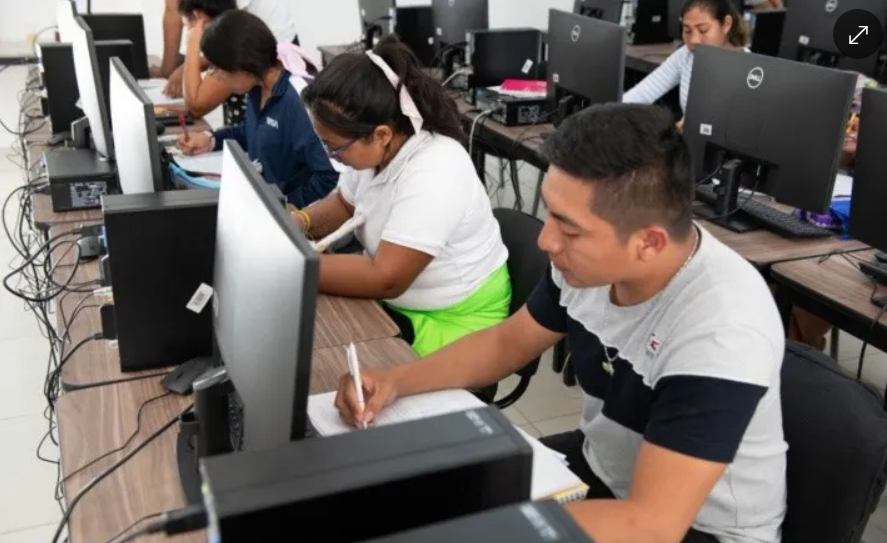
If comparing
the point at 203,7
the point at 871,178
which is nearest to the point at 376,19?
the point at 203,7

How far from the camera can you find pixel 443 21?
13.7 feet

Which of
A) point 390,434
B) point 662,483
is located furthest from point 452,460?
point 662,483

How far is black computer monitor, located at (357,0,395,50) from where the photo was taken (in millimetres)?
4676

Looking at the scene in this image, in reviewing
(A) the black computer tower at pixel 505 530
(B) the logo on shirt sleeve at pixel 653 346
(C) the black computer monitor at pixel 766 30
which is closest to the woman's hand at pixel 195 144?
(B) the logo on shirt sleeve at pixel 653 346

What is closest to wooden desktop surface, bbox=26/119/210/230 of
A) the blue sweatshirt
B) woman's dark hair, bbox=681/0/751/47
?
the blue sweatshirt

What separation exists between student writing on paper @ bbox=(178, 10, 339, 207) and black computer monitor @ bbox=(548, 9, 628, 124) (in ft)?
3.01

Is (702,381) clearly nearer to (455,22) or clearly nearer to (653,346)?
(653,346)

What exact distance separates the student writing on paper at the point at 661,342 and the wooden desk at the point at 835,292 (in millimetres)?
730

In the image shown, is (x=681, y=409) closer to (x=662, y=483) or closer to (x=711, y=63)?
(x=662, y=483)

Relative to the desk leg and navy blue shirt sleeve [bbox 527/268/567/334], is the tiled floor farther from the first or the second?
navy blue shirt sleeve [bbox 527/268/567/334]

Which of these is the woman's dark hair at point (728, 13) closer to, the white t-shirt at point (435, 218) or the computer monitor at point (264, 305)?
the white t-shirt at point (435, 218)

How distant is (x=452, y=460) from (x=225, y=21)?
6.51ft

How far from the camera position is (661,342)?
1151mm

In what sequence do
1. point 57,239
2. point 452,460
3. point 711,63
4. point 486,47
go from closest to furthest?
point 452,460 < point 57,239 < point 711,63 < point 486,47
